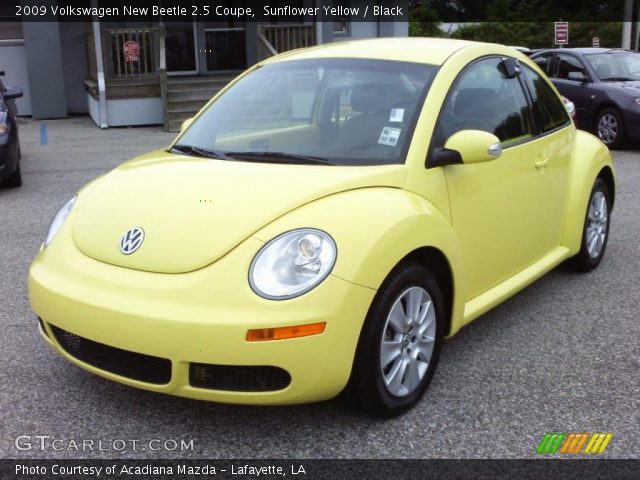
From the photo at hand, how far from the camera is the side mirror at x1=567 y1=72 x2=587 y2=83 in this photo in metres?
12.1

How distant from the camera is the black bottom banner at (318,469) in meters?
2.85

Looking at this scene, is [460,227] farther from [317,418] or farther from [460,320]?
[317,418]

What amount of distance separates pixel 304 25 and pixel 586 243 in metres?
12.1

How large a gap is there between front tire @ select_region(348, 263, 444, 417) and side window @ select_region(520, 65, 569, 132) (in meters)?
1.73

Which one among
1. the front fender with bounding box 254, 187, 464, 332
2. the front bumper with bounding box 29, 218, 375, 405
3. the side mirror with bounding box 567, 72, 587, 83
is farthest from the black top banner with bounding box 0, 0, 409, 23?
the front bumper with bounding box 29, 218, 375, 405

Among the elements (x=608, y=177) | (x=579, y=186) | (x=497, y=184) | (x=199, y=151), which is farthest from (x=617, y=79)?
(x=199, y=151)

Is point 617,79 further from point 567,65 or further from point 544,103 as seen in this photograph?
point 544,103

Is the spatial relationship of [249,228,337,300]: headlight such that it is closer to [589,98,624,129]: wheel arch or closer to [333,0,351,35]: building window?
[589,98,624,129]: wheel arch

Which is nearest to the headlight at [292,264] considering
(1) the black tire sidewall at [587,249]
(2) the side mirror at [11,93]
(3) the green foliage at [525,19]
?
(1) the black tire sidewall at [587,249]

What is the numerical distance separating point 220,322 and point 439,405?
1.19 meters

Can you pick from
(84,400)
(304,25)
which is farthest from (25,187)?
(304,25)

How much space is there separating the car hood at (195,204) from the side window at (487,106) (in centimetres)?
57

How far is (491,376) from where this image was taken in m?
3.71

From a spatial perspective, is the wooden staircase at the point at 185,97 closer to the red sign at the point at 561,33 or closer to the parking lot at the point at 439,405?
the red sign at the point at 561,33
